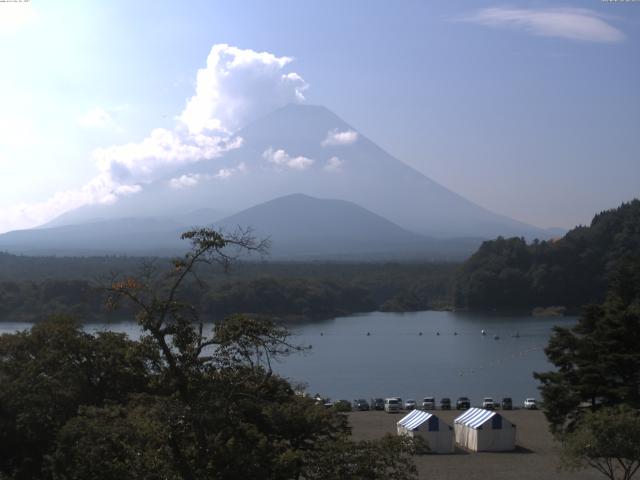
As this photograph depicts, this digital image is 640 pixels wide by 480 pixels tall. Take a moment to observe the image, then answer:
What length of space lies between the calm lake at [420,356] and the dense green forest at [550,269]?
7.69 feet

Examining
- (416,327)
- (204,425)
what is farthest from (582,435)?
(416,327)

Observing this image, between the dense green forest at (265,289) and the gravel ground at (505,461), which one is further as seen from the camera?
the dense green forest at (265,289)

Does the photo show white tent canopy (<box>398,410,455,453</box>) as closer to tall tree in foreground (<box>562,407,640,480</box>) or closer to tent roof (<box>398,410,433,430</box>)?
tent roof (<box>398,410,433,430</box>)

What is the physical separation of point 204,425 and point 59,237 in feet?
406

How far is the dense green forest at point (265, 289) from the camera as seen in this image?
28516 millimetres

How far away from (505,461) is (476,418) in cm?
98

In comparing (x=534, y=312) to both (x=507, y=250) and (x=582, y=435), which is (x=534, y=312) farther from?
(x=582, y=435)

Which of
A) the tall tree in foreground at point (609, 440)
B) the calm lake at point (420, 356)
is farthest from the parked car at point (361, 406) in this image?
the tall tree in foreground at point (609, 440)

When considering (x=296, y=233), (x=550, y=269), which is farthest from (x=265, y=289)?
(x=296, y=233)

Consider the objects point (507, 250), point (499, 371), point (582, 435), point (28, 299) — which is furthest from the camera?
point (507, 250)

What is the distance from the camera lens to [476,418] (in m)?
10.1

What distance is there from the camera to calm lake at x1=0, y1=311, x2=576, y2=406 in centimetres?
1742

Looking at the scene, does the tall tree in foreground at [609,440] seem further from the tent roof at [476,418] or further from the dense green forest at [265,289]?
the dense green forest at [265,289]

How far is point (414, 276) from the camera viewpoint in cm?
4200
